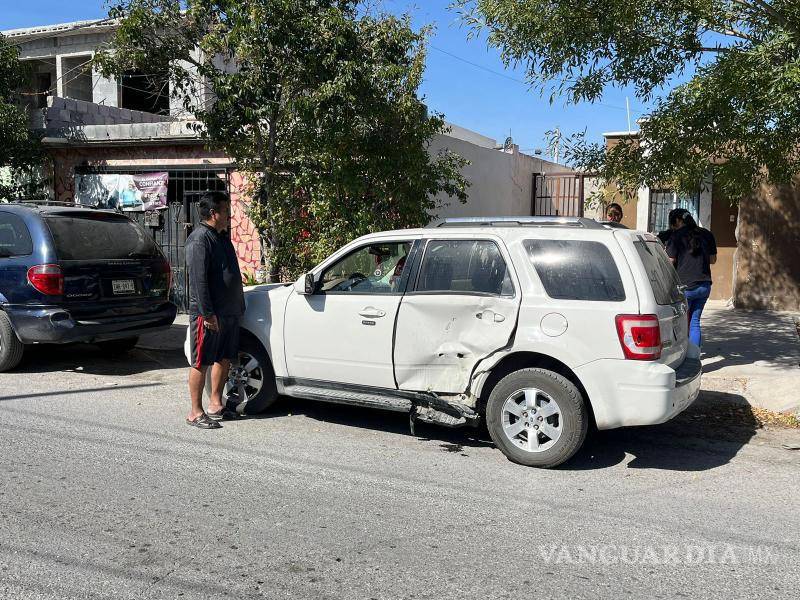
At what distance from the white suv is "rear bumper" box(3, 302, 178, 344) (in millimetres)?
2411

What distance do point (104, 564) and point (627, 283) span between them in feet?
12.1

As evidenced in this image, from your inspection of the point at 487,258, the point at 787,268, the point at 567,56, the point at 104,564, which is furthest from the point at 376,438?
the point at 787,268

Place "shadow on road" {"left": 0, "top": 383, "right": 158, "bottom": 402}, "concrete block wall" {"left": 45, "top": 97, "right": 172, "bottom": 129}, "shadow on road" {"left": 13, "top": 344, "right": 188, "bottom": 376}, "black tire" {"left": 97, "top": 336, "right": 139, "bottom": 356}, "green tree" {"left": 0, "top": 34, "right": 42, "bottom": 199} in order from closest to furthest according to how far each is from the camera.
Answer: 1. "shadow on road" {"left": 0, "top": 383, "right": 158, "bottom": 402}
2. "shadow on road" {"left": 13, "top": 344, "right": 188, "bottom": 376}
3. "black tire" {"left": 97, "top": 336, "right": 139, "bottom": 356}
4. "green tree" {"left": 0, "top": 34, "right": 42, "bottom": 199}
5. "concrete block wall" {"left": 45, "top": 97, "right": 172, "bottom": 129}

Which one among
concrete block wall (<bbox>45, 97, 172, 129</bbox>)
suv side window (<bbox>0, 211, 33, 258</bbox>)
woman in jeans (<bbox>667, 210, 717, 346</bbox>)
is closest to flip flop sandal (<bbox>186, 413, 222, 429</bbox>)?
suv side window (<bbox>0, 211, 33, 258</bbox>)

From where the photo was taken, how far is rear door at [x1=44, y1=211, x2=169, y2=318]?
8195 mm

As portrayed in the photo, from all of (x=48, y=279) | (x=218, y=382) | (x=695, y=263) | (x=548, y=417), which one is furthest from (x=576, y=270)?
(x=48, y=279)

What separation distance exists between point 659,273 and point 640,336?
0.76 metres

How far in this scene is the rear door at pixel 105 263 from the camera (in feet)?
26.9

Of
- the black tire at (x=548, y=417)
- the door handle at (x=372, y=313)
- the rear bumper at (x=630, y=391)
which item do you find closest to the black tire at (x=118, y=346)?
the door handle at (x=372, y=313)

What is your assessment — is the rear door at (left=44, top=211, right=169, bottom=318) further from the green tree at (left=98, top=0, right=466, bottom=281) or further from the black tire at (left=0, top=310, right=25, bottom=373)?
the green tree at (left=98, top=0, right=466, bottom=281)

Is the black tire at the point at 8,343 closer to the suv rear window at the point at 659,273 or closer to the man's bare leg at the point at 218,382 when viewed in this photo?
the man's bare leg at the point at 218,382

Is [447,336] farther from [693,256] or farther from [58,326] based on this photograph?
[58,326]

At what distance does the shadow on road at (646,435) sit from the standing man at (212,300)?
2.27 feet

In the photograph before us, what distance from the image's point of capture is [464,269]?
19.5 ft
